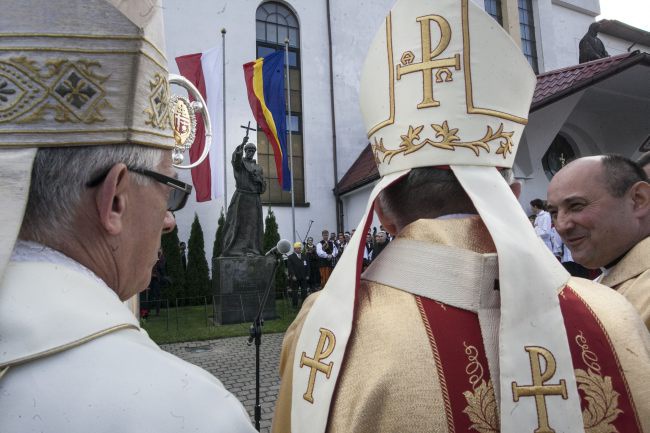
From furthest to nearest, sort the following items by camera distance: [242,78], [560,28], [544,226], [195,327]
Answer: [560,28], [242,78], [195,327], [544,226]

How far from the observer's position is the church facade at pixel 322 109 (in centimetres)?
1272

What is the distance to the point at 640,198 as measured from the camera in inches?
77.1

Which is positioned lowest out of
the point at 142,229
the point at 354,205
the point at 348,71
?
the point at 142,229

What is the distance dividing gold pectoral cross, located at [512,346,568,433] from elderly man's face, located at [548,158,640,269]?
1.12 meters

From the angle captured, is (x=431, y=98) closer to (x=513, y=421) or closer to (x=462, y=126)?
(x=462, y=126)

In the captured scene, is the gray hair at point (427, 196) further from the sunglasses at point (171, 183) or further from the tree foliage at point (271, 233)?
the tree foliage at point (271, 233)

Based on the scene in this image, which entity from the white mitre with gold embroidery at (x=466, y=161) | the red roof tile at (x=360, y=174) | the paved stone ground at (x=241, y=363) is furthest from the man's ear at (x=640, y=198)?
the red roof tile at (x=360, y=174)

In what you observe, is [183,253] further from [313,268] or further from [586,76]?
[586,76]

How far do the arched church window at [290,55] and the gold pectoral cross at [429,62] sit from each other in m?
13.7

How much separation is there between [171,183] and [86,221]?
A: 0.72 ft

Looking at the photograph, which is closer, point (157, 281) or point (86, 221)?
point (86, 221)

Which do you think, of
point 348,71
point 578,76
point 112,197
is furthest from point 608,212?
point 348,71

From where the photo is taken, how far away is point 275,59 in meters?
11.7

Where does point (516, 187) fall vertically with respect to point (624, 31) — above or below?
below
